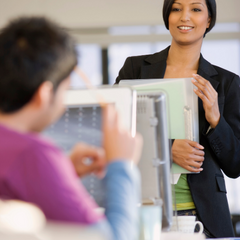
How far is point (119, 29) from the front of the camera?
433 centimetres

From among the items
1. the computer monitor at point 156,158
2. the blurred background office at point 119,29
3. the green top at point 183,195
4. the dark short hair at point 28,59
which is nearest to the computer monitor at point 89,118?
the computer monitor at point 156,158

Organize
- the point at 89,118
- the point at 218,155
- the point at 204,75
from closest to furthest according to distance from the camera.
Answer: the point at 89,118 → the point at 218,155 → the point at 204,75

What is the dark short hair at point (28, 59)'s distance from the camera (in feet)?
1.54

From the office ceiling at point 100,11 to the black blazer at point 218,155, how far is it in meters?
2.84

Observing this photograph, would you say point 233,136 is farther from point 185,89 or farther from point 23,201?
point 23,201

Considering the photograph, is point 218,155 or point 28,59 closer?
point 28,59

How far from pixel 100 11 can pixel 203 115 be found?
3125mm

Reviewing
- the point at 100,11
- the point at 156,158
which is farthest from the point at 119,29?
the point at 156,158

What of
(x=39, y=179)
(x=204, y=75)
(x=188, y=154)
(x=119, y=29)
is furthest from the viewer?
(x=119, y=29)

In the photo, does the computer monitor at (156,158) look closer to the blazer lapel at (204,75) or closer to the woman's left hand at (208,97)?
the woman's left hand at (208,97)

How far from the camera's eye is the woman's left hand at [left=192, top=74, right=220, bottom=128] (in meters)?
1.26

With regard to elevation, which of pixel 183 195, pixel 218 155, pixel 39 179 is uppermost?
pixel 39 179

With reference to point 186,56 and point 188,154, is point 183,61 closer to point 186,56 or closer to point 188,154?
point 186,56

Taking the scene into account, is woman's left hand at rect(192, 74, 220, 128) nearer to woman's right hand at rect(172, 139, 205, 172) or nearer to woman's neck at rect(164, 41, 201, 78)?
woman's right hand at rect(172, 139, 205, 172)
